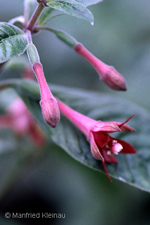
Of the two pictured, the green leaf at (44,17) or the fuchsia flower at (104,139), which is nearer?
the fuchsia flower at (104,139)

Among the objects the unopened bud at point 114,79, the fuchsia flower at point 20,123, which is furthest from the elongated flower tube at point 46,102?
the fuchsia flower at point 20,123

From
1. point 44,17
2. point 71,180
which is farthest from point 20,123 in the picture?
point 44,17

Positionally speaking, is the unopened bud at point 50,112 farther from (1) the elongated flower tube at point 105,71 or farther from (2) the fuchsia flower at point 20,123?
(2) the fuchsia flower at point 20,123

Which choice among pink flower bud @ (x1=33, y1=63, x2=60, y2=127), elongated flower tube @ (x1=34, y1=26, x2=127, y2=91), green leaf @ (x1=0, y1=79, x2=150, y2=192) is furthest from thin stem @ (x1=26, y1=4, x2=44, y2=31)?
green leaf @ (x1=0, y1=79, x2=150, y2=192)

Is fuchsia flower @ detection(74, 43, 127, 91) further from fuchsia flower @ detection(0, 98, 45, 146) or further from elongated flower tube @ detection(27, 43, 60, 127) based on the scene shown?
fuchsia flower @ detection(0, 98, 45, 146)

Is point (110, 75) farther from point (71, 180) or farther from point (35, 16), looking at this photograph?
point (71, 180)

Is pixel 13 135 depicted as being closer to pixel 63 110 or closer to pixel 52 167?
pixel 52 167

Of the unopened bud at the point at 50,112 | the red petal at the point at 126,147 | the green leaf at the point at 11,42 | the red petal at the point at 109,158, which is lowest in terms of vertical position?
the red petal at the point at 109,158
